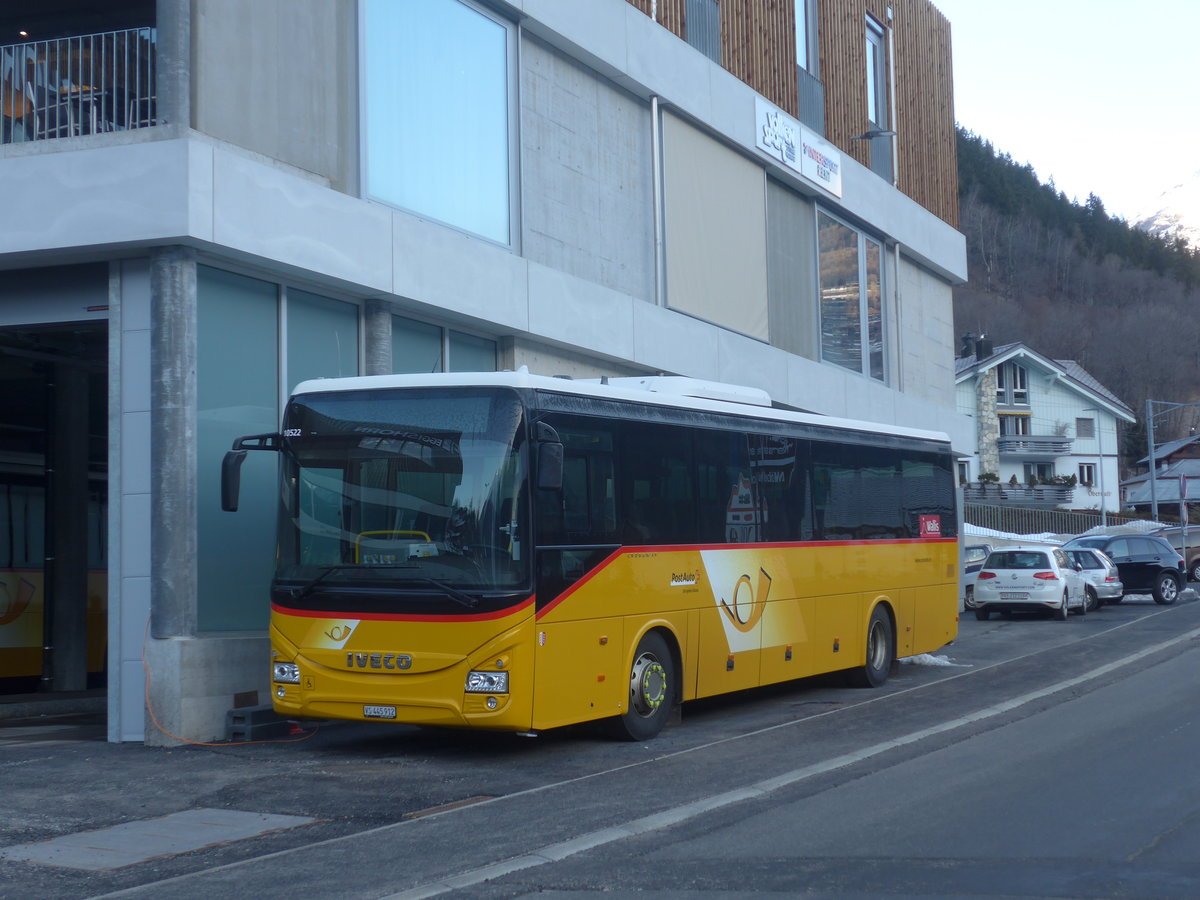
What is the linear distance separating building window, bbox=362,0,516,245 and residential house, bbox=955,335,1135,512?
220 ft

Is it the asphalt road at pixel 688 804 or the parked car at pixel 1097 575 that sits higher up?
the parked car at pixel 1097 575

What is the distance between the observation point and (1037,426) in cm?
8706

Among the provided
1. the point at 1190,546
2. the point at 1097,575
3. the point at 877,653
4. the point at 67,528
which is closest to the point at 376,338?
the point at 67,528

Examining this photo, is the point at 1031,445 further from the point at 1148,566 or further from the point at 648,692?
the point at 648,692

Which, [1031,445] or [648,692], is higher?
[1031,445]

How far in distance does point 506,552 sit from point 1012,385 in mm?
80377

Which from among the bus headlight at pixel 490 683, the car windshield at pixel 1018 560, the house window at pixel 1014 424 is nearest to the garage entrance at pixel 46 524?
the bus headlight at pixel 490 683

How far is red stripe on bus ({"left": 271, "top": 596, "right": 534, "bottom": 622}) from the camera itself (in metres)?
10.6

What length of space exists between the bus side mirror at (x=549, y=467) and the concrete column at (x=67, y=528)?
1025 cm

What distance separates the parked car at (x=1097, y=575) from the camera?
32.8m

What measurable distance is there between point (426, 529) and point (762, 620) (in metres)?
4.75

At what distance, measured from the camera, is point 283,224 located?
1410 centimetres

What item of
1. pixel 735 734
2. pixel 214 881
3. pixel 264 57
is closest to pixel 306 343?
pixel 264 57

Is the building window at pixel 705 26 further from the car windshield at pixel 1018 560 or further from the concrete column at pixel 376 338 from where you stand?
the car windshield at pixel 1018 560
